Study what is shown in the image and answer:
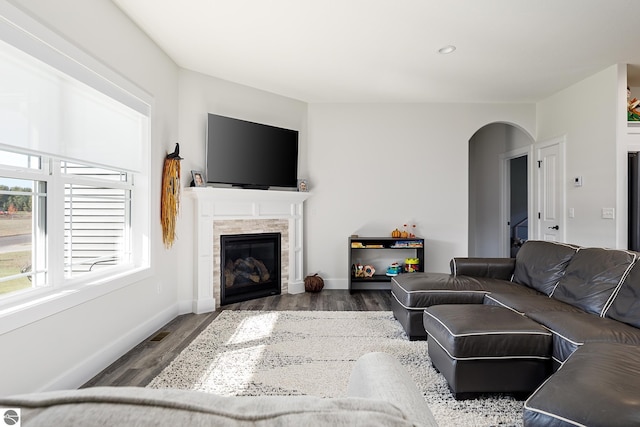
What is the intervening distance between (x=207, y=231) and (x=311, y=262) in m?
1.65

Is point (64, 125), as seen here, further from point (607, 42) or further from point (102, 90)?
point (607, 42)

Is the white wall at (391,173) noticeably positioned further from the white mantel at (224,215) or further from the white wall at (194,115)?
the white wall at (194,115)

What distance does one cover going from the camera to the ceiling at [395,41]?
2.66 meters

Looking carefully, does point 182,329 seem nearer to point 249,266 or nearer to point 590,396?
point 249,266

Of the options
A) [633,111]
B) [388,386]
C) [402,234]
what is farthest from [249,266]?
[633,111]

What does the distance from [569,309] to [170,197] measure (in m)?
3.46

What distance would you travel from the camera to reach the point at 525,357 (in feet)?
6.57

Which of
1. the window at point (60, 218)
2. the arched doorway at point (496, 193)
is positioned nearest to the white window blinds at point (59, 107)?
the window at point (60, 218)

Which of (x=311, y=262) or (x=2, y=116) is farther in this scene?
(x=311, y=262)

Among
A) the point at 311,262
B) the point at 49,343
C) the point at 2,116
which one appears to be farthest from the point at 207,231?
the point at 2,116

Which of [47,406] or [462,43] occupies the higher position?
[462,43]

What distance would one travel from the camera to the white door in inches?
179

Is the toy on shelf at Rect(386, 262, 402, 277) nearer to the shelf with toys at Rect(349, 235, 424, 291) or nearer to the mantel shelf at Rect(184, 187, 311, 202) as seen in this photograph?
the shelf with toys at Rect(349, 235, 424, 291)

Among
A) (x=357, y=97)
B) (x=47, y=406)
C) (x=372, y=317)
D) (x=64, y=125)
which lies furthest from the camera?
(x=357, y=97)
